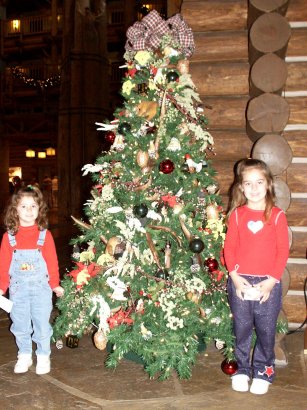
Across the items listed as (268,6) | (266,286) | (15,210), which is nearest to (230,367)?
(266,286)

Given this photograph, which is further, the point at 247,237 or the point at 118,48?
the point at 118,48

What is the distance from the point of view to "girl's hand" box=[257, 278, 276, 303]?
3.16 meters

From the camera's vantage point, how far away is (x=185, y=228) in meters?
3.70

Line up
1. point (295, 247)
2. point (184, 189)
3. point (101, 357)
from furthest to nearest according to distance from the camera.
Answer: point (295, 247) < point (101, 357) < point (184, 189)

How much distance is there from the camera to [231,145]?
182 inches

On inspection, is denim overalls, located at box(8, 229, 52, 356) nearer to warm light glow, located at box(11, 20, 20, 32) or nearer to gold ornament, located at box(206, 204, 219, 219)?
gold ornament, located at box(206, 204, 219, 219)

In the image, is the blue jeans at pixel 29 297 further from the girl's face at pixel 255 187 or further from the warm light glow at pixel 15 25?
the warm light glow at pixel 15 25

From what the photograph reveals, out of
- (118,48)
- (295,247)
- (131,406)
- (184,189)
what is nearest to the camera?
(131,406)

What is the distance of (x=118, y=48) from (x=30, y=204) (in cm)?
2081

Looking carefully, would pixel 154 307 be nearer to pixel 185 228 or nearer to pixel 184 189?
pixel 185 228

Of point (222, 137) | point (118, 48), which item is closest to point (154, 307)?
point (222, 137)

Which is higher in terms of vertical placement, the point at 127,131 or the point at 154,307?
the point at 127,131

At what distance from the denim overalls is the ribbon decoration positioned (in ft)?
5.88

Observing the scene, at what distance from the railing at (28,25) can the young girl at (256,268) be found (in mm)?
21736
